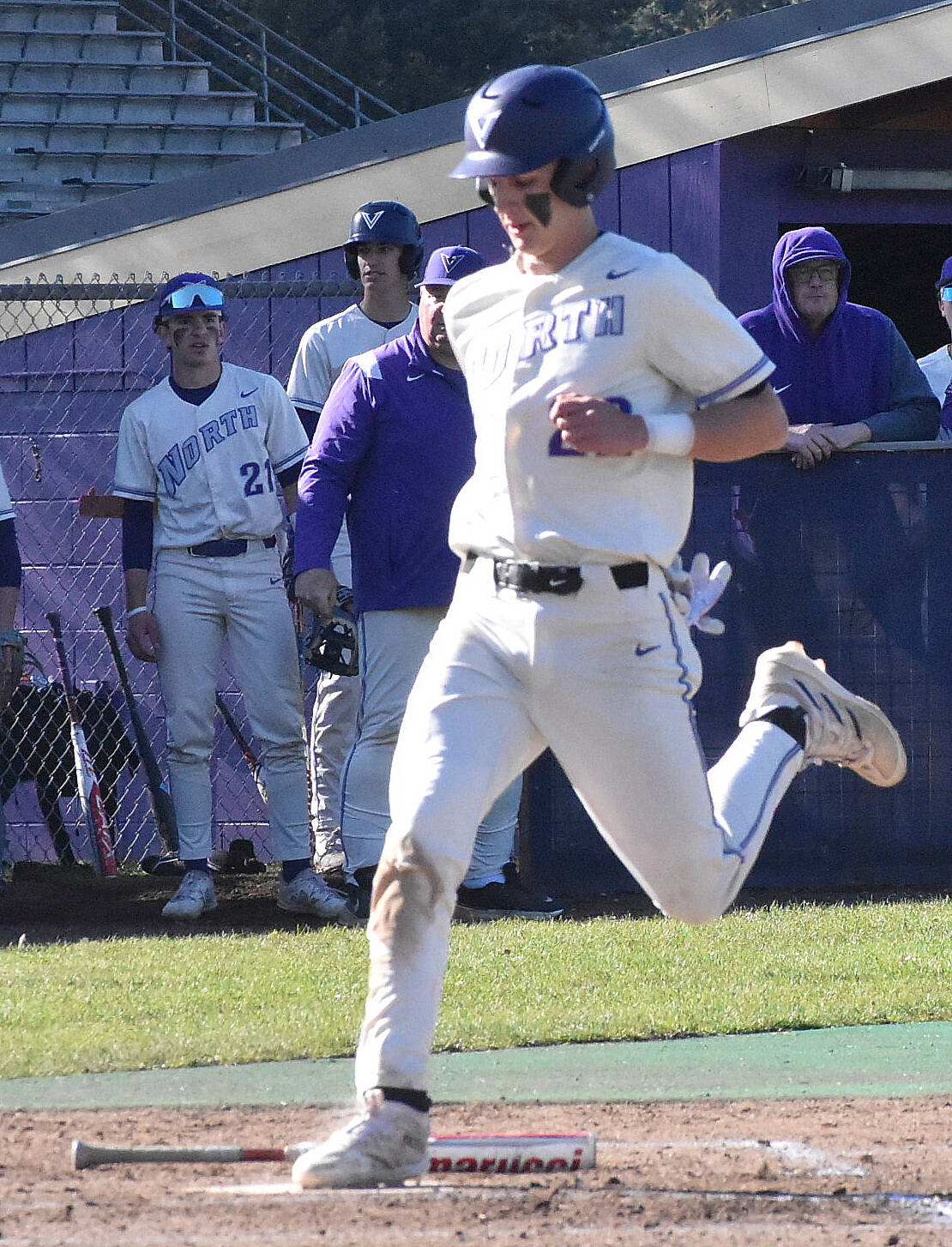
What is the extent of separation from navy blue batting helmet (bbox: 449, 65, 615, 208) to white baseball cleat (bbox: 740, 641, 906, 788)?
51.4 inches

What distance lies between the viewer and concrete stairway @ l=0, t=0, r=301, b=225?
1661 centimetres

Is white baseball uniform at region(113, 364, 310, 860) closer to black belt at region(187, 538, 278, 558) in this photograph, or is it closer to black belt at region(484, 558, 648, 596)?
black belt at region(187, 538, 278, 558)

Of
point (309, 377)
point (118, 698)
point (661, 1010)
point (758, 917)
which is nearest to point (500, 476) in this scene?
point (661, 1010)

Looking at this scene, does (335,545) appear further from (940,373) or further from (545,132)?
(545,132)

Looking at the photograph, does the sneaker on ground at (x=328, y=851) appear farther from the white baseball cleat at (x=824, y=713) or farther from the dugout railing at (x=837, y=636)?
the white baseball cleat at (x=824, y=713)

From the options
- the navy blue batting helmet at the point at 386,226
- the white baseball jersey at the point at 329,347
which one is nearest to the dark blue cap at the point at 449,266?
the navy blue batting helmet at the point at 386,226

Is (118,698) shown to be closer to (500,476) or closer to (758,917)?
(758,917)

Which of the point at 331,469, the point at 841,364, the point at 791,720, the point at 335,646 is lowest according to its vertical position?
the point at 791,720

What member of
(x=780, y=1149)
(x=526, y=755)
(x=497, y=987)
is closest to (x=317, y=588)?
(x=497, y=987)

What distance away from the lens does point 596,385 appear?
3.38 meters

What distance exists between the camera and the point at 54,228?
30.3 feet

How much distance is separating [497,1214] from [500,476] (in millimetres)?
1343

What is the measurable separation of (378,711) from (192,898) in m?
1.13

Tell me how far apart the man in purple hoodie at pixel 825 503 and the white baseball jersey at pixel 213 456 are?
6.22ft
